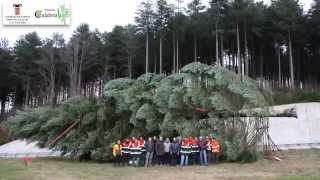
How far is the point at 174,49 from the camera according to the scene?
57.5 metres

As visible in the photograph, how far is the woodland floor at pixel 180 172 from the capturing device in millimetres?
18984

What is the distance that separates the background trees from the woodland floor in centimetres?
2839

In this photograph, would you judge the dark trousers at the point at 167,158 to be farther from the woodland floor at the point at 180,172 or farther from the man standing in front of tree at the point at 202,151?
the man standing in front of tree at the point at 202,151

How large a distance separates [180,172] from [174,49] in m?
37.3

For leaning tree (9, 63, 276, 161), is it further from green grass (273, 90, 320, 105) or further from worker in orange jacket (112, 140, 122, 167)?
green grass (273, 90, 320, 105)

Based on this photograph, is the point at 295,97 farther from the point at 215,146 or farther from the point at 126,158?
the point at 126,158

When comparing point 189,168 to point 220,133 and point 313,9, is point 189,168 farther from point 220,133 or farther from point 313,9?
point 313,9

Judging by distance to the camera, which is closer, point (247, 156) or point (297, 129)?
point (247, 156)

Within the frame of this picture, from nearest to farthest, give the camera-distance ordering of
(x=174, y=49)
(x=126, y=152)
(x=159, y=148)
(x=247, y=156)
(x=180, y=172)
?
(x=180, y=172), (x=159, y=148), (x=126, y=152), (x=247, y=156), (x=174, y=49)

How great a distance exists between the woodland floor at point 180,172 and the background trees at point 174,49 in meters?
28.4

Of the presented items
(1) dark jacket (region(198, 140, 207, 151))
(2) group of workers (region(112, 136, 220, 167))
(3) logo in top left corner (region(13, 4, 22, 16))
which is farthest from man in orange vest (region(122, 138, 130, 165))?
(3) logo in top left corner (region(13, 4, 22, 16))

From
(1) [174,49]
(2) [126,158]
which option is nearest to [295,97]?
(1) [174,49]

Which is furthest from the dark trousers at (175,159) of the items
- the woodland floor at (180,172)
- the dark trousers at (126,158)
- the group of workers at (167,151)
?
the dark trousers at (126,158)

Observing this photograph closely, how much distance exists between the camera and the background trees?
174 feet
